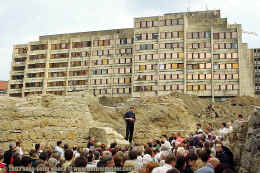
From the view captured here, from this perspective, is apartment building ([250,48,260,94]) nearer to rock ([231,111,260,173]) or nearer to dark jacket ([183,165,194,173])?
rock ([231,111,260,173])

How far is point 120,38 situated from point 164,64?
61.3 feet

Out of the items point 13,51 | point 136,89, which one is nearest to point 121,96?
point 136,89

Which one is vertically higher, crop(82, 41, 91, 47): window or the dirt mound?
crop(82, 41, 91, 47): window

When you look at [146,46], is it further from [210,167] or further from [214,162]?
[210,167]

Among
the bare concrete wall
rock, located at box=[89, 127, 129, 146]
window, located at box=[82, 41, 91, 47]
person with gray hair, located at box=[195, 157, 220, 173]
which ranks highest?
window, located at box=[82, 41, 91, 47]

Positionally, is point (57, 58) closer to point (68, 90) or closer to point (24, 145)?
point (68, 90)

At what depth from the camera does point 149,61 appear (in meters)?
96.8

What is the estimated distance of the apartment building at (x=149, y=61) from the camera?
9219 cm

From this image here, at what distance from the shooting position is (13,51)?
116m

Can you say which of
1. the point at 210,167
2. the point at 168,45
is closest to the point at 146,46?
the point at 168,45

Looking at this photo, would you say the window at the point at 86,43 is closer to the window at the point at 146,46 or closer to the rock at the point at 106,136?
the window at the point at 146,46

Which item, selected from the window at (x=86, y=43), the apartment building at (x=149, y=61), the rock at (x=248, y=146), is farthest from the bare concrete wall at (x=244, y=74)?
the rock at (x=248, y=146)

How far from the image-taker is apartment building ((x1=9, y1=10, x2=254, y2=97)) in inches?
3629

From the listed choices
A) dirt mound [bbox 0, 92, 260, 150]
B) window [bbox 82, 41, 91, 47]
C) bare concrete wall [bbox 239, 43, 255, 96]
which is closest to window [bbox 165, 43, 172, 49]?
bare concrete wall [bbox 239, 43, 255, 96]
